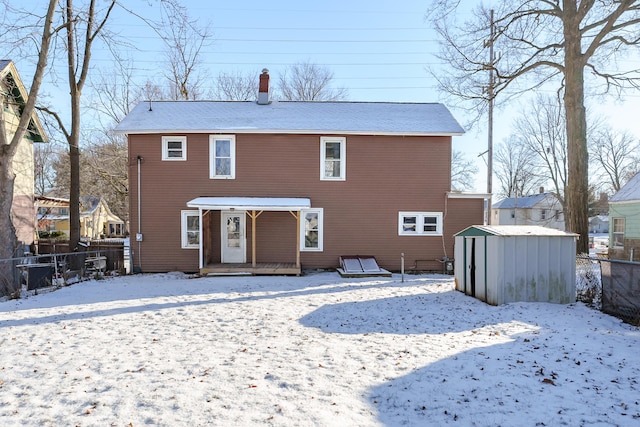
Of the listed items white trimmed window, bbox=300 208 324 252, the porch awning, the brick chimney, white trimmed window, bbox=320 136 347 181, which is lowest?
white trimmed window, bbox=300 208 324 252

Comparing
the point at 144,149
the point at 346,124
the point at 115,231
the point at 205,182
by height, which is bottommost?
the point at 115,231

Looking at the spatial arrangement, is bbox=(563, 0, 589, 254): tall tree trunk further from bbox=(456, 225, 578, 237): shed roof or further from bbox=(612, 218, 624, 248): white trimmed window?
bbox=(612, 218, 624, 248): white trimmed window

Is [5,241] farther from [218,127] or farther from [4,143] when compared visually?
[218,127]

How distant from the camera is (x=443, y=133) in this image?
15008 mm

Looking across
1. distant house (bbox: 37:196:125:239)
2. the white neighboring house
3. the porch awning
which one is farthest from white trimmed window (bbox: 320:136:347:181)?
the white neighboring house

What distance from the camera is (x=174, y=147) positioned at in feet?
49.1

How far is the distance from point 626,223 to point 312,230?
16557 mm

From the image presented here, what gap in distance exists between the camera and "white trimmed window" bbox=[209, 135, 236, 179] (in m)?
14.9

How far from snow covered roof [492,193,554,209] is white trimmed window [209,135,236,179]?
4051cm

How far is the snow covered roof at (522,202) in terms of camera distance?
47.6 m

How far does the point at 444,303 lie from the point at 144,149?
12.1 metres

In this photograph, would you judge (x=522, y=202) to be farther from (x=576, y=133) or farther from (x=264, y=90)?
(x=264, y=90)

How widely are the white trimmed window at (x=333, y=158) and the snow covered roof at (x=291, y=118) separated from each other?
Result: 0.50m

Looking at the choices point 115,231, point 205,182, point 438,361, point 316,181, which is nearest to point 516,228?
point 438,361
